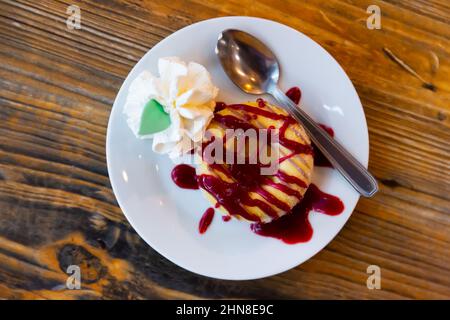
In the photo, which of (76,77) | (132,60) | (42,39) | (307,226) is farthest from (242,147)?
(42,39)

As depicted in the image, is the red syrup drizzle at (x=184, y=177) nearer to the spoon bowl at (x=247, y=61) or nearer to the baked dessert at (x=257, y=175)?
the baked dessert at (x=257, y=175)

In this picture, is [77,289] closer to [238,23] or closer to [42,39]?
[42,39]

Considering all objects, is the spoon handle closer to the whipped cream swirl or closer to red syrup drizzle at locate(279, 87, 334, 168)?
red syrup drizzle at locate(279, 87, 334, 168)

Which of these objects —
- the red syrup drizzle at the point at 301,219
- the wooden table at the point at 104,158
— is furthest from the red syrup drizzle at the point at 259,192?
the wooden table at the point at 104,158

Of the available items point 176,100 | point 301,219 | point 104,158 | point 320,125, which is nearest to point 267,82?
point 320,125

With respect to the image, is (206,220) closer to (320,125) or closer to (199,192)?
(199,192)
